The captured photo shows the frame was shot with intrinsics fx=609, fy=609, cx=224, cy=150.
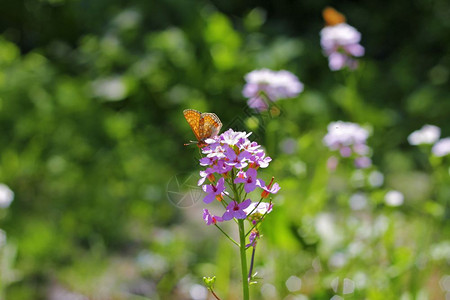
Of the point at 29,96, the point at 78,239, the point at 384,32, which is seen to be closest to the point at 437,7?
the point at 384,32

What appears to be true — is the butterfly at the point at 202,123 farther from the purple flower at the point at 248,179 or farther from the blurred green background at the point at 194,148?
the blurred green background at the point at 194,148

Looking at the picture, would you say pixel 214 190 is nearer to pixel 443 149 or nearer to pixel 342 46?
pixel 443 149

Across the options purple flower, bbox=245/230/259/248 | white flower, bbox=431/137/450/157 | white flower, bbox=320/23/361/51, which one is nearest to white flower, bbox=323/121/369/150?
white flower, bbox=431/137/450/157

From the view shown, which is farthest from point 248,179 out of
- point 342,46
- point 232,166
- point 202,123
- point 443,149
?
point 342,46

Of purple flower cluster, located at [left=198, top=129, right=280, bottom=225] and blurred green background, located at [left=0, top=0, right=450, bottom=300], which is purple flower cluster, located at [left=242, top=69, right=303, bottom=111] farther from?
purple flower cluster, located at [left=198, top=129, right=280, bottom=225]

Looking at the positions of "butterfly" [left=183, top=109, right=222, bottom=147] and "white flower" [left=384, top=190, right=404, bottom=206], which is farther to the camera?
"white flower" [left=384, top=190, right=404, bottom=206]

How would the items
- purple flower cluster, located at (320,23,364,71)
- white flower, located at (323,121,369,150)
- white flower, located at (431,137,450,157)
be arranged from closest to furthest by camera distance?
white flower, located at (431,137,450,157)
white flower, located at (323,121,369,150)
purple flower cluster, located at (320,23,364,71)
